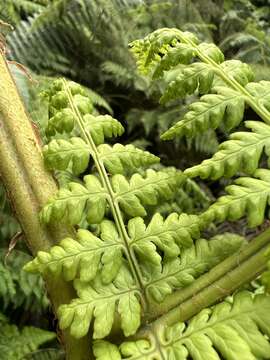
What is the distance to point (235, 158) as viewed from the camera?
2.89 feet

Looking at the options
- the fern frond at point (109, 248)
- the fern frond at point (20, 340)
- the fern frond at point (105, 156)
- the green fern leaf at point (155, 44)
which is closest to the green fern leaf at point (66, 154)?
the fern frond at point (105, 156)

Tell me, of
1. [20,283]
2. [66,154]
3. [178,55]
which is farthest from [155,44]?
[20,283]

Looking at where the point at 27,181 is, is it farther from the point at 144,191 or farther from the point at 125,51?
the point at 125,51

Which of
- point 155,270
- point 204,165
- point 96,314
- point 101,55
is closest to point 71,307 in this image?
point 96,314

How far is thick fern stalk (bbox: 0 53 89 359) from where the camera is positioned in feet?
2.85

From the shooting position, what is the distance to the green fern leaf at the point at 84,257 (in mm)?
826

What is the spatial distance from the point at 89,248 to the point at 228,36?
4032 mm

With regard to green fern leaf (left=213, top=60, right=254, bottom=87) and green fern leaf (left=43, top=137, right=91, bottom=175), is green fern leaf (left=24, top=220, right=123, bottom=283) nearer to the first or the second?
green fern leaf (left=43, top=137, right=91, bottom=175)

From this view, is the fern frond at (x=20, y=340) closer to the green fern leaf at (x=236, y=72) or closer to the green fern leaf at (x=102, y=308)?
the green fern leaf at (x=102, y=308)

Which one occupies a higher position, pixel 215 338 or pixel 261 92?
pixel 261 92

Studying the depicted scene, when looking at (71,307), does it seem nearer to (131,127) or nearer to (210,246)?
(210,246)

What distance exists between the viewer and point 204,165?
34.3 inches

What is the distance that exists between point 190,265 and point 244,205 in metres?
0.14

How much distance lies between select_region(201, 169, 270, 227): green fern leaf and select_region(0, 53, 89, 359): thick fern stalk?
280 millimetres
